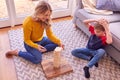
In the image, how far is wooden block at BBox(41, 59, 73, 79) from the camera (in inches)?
68.4

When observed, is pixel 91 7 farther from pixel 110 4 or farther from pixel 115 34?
pixel 115 34

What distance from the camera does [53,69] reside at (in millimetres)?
1792

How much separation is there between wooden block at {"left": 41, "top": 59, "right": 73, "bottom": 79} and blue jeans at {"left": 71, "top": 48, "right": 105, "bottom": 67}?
0.19 metres

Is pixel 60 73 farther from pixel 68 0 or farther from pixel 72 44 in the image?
pixel 68 0

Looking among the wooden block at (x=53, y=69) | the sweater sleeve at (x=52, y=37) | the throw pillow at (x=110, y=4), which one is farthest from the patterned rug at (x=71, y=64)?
the throw pillow at (x=110, y=4)

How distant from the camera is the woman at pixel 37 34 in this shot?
5.47 ft

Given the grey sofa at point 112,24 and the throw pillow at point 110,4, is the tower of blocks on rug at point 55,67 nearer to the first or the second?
the grey sofa at point 112,24

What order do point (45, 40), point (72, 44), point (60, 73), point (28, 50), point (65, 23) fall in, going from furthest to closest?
point (65, 23) → point (72, 44) → point (45, 40) → point (28, 50) → point (60, 73)


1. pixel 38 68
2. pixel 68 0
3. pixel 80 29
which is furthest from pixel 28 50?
pixel 68 0

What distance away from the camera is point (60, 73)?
176 cm

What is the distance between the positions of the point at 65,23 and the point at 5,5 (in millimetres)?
942

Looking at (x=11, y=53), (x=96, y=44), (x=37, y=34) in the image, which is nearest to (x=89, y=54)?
(x=96, y=44)

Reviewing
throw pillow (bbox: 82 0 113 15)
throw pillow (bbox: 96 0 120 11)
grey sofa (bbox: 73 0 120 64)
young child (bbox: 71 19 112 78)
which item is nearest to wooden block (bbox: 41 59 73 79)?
young child (bbox: 71 19 112 78)

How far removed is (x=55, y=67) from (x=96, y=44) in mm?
521
